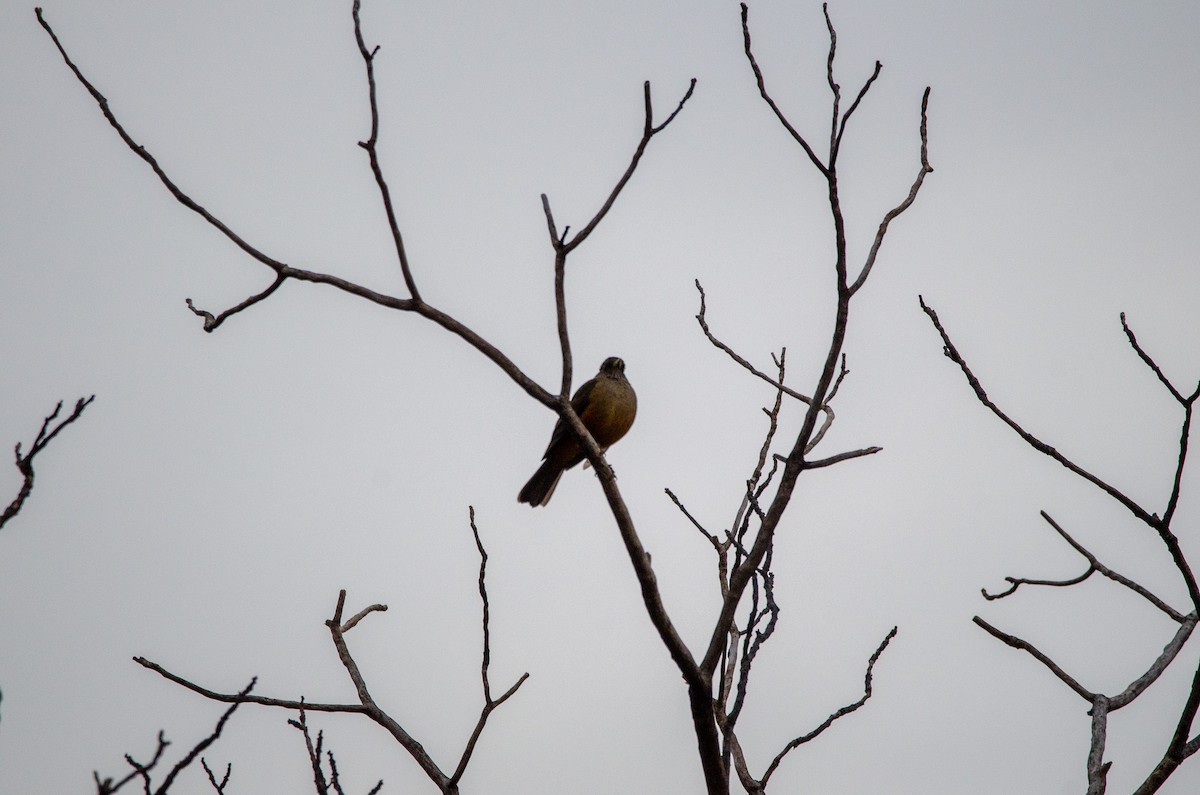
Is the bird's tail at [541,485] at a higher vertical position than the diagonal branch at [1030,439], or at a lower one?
higher

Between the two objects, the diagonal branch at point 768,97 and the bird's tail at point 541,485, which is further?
the bird's tail at point 541,485

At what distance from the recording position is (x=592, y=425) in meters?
8.77

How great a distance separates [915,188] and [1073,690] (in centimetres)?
164

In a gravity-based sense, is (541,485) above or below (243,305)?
above

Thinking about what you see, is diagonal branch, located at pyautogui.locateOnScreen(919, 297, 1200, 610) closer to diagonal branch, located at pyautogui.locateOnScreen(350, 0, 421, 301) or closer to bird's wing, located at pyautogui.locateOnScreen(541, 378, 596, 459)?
diagonal branch, located at pyautogui.locateOnScreen(350, 0, 421, 301)

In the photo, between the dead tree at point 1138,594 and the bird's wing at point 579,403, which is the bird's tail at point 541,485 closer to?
the bird's wing at point 579,403

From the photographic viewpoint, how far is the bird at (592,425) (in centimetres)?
876

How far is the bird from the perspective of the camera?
876cm

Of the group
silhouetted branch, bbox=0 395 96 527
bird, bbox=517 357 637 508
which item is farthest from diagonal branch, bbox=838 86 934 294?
bird, bbox=517 357 637 508

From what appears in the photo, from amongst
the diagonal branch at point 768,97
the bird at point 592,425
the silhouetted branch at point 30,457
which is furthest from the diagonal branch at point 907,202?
the bird at point 592,425

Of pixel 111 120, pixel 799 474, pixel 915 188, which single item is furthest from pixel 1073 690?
pixel 111 120

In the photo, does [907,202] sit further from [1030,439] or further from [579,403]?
[579,403]

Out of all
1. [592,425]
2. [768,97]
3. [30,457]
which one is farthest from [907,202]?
[592,425]

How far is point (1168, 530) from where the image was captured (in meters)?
3.02
